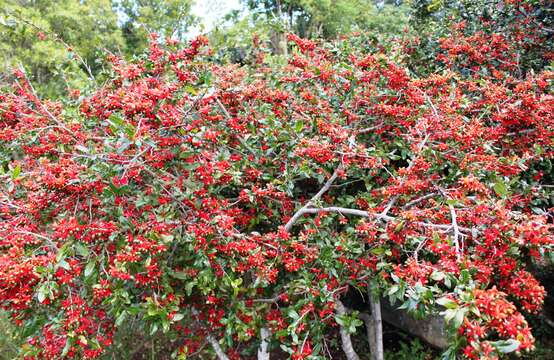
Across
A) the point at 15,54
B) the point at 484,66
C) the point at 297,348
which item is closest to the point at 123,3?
the point at 15,54

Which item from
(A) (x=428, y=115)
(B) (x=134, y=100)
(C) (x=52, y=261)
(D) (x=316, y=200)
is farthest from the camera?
(A) (x=428, y=115)

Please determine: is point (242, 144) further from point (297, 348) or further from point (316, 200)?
point (297, 348)

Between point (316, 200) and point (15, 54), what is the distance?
11.9m

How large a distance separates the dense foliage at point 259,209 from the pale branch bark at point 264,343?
3cm

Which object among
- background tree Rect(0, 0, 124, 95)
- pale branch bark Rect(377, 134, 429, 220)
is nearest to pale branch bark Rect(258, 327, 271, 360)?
pale branch bark Rect(377, 134, 429, 220)

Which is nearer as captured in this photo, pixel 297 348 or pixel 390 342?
A: pixel 297 348

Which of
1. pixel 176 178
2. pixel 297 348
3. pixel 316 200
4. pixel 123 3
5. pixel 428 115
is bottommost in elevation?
pixel 297 348

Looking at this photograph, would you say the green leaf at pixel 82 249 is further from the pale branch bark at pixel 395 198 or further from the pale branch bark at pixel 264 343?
the pale branch bark at pixel 395 198

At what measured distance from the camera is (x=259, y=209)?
8.04 ft

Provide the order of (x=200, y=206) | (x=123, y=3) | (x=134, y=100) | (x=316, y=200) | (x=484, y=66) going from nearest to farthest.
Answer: (x=134, y=100) < (x=200, y=206) < (x=316, y=200) < (x=484, y=66) < (x=123, y=3)

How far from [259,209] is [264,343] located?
86 cm

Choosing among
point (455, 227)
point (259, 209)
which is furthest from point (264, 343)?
point (455, 227)

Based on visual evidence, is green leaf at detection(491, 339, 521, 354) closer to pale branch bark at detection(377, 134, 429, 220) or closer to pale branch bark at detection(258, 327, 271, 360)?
pale branch bark at detection(377, 134, 429, 220)

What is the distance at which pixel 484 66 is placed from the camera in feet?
11.5
